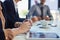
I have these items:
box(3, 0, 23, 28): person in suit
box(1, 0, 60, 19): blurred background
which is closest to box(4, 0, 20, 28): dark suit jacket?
box(3, 0, 23, 28): person in suit

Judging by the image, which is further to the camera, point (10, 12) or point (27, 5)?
point (27, 5)

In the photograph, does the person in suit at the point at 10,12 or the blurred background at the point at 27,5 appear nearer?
the person in suit at the point at 10,12

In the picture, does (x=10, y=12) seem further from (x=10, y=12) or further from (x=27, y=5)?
(x=27, y=5)

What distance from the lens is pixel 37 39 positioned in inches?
50.1

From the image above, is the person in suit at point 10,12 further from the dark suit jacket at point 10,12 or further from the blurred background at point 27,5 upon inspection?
the blurred background at point 27,5

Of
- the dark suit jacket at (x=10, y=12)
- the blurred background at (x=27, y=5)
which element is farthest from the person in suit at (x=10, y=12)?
the blurred background at (x=27, y=5)

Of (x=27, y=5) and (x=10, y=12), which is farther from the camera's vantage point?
(x=27, y=5)

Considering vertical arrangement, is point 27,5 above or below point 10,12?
above

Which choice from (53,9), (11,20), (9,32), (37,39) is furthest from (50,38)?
(53,9)

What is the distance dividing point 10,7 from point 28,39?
5.93ft

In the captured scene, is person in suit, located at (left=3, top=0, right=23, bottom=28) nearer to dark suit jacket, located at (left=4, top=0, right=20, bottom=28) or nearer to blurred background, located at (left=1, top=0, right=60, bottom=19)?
dark suit jacket, located at (left=4, top=0, right=20, bottom=28)

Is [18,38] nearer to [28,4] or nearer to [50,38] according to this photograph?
[50,38]

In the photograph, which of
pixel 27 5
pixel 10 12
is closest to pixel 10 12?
pixel 10 12

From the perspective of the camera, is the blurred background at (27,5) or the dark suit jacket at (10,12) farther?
the blurred background at (27,5)
